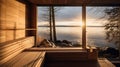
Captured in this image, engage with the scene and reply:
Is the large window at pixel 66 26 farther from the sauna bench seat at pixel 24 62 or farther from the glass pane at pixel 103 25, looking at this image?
the sauna bench seat at pixel 24 62

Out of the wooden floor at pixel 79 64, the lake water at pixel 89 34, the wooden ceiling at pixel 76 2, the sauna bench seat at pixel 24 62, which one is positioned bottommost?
the wooden floor at pixel 79 64

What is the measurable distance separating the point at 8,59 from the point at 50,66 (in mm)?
1267

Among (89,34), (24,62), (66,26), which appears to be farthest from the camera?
Answer: (89,34)

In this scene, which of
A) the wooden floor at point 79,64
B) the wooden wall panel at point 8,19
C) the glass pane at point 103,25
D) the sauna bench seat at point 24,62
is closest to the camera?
the sauna bench seat at point 24,62

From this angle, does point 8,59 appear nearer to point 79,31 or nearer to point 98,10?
point 79,31

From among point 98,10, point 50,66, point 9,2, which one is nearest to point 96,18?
point 98,10

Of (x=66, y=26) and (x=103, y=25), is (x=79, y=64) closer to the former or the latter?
(x=66, y=26)

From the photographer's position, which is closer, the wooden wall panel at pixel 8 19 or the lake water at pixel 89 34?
the wooden wall panel at pixel 8 19

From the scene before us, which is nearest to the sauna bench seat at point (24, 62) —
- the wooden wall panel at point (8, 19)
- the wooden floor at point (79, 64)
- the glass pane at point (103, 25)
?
the wooden wall panel at point (8, 19)

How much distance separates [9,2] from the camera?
13.2 feet

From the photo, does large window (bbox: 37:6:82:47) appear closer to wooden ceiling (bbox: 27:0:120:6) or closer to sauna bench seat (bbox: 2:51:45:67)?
wooden ceiling (bbox: 27:0:120:6)

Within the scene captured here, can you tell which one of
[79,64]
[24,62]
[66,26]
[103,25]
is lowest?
[79,64]

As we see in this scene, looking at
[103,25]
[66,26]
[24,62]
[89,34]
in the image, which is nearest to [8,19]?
[24,62]

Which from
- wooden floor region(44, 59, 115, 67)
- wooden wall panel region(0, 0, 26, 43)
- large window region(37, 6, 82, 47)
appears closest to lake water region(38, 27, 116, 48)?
large window region(37, 6, 82, 47)
